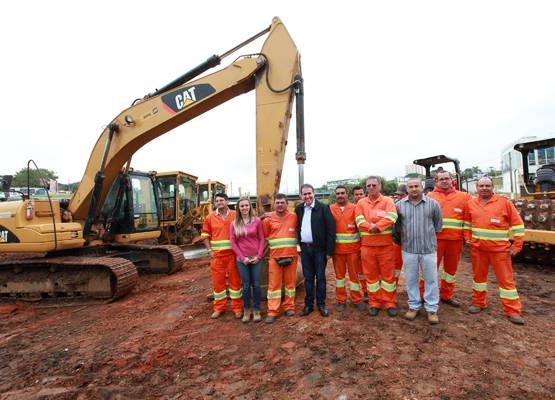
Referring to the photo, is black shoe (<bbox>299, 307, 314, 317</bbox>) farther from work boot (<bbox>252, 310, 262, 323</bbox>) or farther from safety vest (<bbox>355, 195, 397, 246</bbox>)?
safety vest (<bbox>355, 195, 397, 246</bbox>)

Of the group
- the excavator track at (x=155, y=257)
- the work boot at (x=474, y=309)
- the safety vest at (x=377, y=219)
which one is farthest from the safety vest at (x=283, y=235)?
the excavator track at (x=155, y=257)

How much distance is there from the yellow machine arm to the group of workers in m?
0.65

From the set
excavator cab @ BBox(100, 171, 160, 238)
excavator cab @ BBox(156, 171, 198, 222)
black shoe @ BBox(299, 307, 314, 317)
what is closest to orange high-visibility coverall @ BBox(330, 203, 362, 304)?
black shoe @ BBox(299, 307, 314, 317)

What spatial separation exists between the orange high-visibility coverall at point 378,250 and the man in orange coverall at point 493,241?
1.06m

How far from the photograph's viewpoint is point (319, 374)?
2.66 m

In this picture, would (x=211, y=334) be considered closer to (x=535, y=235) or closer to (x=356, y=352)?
(x=356, y=352)

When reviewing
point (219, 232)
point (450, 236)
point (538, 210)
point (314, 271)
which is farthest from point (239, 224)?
point (538, 210)

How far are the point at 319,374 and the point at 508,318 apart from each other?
2538 millimetres

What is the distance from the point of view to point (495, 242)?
3.67 m

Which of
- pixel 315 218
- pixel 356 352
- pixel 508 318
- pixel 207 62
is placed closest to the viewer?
pixel 356 352

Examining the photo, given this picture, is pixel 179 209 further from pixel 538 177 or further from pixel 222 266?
pixel 538 177

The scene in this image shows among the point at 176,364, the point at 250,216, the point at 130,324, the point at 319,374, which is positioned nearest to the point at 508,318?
the point at 319,374

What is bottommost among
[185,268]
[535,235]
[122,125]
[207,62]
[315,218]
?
[185,268]

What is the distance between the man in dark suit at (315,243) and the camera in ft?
13.0
